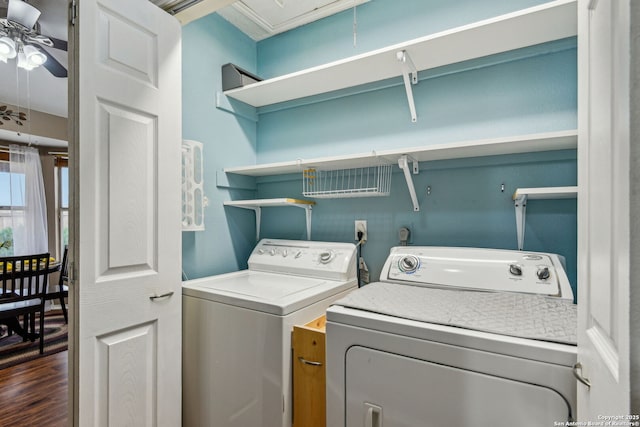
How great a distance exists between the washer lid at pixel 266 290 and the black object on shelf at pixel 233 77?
4.22ft

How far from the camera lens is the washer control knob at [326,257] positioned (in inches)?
75.0

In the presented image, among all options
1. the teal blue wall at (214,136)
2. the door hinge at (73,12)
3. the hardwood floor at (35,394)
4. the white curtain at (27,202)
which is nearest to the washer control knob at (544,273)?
the teal blue wall at (214,136)

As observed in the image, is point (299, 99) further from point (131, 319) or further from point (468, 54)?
point (131, 319)

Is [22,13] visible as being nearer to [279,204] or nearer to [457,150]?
[279,204]

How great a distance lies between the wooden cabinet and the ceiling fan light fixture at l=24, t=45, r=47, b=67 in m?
2.85

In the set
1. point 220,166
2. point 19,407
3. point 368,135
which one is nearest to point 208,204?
point 220,166

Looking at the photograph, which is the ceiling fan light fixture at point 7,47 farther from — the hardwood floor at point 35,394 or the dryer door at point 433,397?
the dryer door at point 433,397

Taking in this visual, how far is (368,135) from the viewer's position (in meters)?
2.06

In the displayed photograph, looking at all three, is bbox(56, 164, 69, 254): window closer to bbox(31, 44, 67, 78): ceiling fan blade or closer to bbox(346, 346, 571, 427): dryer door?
bbox(31, 44, 67, 78): ceiling fan blade

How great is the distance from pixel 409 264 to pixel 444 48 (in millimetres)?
1103

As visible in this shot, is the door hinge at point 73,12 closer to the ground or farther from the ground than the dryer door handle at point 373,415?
farther from the ground

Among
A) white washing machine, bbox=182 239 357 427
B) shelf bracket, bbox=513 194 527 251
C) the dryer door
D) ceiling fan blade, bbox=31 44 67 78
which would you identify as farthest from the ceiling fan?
shelf bracket, bbox=513 194 527 251

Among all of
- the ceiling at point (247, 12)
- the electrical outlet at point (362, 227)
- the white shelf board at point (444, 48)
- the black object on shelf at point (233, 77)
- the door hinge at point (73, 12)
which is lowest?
the electrical outlet at point (362, 227)

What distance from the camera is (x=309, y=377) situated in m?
1.29
